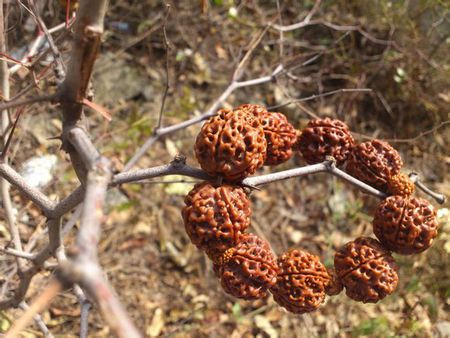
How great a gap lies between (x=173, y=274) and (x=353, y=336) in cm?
210

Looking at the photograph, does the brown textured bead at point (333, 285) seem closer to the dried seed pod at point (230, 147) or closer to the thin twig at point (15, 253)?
the dried seed pod at point (230, 147)

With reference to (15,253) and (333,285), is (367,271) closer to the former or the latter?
(333,285)

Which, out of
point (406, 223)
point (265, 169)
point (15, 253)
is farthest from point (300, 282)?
point (265, 169)

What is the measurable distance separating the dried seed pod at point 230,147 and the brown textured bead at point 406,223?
77 centimetres

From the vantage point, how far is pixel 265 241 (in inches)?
97.7

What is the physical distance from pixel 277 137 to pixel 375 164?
1.80ft

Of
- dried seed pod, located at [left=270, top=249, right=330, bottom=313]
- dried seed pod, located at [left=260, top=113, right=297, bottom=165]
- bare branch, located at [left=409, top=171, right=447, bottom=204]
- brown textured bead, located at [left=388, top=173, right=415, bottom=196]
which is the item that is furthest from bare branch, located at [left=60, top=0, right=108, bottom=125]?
bare branch, located at [left=409, top=171, right=447, bottom=204]

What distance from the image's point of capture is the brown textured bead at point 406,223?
2.38m

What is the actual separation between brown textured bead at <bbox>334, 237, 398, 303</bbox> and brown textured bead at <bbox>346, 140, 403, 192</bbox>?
13.4 inches

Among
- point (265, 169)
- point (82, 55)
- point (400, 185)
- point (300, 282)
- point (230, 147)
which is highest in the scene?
point (265, 169)

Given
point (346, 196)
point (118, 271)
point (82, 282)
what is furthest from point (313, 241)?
point (82, 282)

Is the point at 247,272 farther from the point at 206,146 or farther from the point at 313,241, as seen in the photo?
the point at 313,241

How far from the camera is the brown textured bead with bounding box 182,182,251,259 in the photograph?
6.68ft

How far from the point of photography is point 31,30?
18.1 ft
